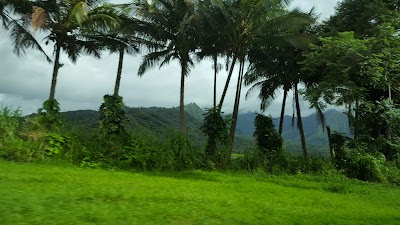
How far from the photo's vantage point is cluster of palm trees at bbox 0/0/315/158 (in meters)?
16.6

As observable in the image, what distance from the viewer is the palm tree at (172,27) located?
700 inches

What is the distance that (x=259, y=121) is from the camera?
19812mm

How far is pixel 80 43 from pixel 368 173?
46.3ft

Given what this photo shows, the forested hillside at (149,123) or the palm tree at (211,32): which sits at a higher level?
the palm tree at (211,32)

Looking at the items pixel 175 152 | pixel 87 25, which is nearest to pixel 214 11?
pixel 87 25

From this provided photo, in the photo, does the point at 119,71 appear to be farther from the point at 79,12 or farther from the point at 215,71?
A: the point at 215,71

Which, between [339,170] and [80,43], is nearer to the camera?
[339,170]

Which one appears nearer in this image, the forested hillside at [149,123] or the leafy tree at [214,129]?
the forested hillside at [149,123]

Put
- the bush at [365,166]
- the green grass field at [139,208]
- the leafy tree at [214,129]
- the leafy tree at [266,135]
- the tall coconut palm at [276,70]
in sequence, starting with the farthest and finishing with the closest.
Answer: the tall coconut palm at [276,70]
the leafy tree at [266,135]
the leafy tree at [214,129]
the bush at [365,166]
the green grass field at [139,208]

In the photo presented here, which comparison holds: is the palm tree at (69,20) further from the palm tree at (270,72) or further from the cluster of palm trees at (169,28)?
the palm tree at (270,72)

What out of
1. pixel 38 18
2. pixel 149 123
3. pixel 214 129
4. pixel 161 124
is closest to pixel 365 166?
pixel 214 129

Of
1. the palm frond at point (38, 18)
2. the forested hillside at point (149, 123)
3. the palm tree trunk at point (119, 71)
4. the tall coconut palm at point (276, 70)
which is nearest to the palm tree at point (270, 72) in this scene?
the tall coconut palm at point (276, 70)

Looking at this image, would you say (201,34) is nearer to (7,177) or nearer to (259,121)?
(259,121)

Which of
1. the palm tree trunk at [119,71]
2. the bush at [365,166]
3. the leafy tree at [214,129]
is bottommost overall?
the bush at [365,166]
